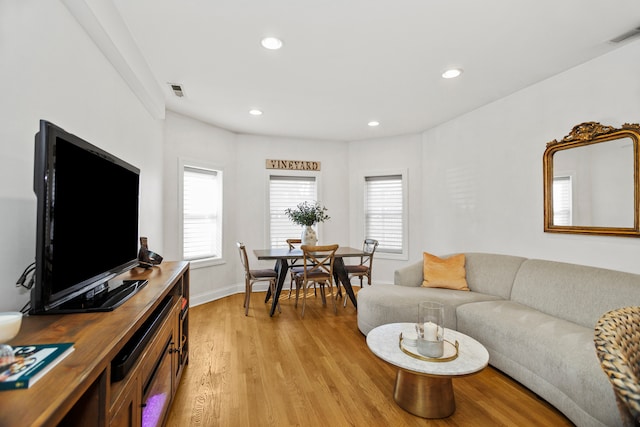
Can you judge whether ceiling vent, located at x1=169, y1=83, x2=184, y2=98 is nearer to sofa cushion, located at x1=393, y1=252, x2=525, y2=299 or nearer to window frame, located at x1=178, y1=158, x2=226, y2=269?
window frame, located at x1=178, y1=158, x2=226, y2=269

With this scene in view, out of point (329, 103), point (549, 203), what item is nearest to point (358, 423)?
point (549, 203)

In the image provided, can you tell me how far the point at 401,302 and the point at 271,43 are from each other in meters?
2.56

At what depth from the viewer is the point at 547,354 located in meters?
2.05

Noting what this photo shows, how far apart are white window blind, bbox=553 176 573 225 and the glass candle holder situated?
6.19ft

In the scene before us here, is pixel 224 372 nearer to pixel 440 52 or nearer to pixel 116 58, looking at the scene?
pixel 116 58

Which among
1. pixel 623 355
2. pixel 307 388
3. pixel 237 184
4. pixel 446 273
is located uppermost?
pixel 237 184

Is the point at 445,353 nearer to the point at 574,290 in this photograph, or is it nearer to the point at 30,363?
the point at 574,290

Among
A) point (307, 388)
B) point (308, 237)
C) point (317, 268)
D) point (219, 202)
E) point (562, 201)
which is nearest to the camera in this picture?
point (307, 388)

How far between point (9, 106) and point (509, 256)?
4014mm

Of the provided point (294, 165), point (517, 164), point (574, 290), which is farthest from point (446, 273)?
point (294, 165)

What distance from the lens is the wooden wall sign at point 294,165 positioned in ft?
17.4

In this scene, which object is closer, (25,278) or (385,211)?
(25,278)

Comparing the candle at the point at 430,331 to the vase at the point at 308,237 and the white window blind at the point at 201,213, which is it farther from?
A: the white window blind at the point at 201,213

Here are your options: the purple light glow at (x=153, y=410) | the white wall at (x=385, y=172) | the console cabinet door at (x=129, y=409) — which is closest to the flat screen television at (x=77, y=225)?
the console cabinet door at (x=129, y=409)
